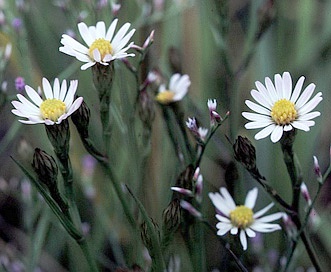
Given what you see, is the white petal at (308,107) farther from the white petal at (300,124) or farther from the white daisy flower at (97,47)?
the white daisy flower at (97,47)

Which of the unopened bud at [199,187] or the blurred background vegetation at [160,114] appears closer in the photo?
the unopened bud at [199,187]

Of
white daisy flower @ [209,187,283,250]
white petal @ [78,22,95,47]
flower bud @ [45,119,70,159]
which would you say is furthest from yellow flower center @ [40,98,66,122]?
white daisy flower @ [209,187,283,250]

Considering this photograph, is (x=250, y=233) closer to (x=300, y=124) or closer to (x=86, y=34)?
(x=300, y=124)

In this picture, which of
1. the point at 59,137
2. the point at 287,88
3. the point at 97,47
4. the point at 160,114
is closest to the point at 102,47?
the point at 97,47

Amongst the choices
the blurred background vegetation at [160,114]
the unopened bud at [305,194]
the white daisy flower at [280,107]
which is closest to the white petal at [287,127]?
the white daisy flower at [280,107]

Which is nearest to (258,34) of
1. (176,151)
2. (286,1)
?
(176,151)
